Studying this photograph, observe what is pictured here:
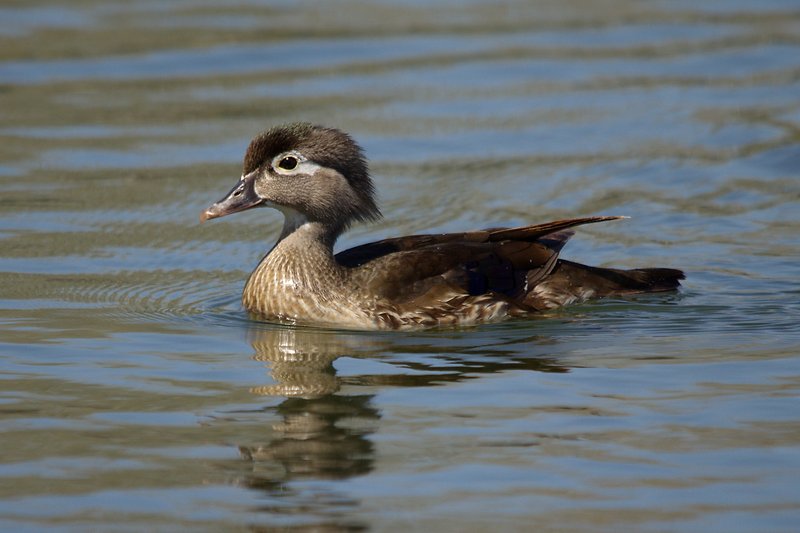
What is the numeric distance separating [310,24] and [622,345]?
40.6ft

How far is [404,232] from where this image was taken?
1318 centimetres

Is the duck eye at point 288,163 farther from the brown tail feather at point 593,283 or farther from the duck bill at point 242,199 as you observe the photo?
the brown tail feather at point 593,283

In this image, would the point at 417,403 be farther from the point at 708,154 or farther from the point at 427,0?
the point at 427,0

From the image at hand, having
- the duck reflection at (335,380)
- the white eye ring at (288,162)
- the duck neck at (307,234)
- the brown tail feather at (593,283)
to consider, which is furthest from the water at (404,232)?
the white eye ring at (288,162)

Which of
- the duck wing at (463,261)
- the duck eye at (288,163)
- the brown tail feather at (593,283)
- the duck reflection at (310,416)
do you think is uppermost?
the duck eye at (288,163)

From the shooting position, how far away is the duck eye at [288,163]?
34.2ft

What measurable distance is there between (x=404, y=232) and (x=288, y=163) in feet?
9.51

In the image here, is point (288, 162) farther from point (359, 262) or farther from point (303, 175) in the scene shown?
point (359, 262)

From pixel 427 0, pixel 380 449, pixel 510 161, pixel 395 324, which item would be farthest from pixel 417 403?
pixel 427 0

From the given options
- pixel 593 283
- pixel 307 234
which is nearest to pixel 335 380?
pixel 307 234

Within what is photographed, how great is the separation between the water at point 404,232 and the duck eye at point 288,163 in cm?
121

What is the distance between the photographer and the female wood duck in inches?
402

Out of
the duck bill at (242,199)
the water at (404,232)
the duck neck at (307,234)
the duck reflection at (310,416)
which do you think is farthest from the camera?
the duck neck at (307,234)

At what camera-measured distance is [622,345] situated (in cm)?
947
